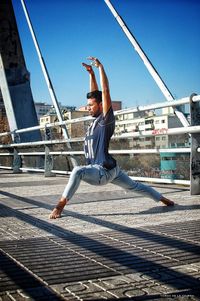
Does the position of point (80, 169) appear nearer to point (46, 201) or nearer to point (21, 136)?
point (46, 201)

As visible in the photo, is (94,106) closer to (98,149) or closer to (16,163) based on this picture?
(98,149)

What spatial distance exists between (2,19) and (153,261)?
13538 millimetres

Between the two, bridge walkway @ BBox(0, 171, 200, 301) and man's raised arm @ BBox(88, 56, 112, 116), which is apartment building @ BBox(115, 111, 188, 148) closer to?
bridge walkway @ BBox(0, 171, 200, 301)

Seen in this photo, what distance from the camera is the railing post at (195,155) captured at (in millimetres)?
5238

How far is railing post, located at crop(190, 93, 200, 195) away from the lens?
5.24 metres

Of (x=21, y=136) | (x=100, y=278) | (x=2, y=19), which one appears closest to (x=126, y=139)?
(x=100, y=278)

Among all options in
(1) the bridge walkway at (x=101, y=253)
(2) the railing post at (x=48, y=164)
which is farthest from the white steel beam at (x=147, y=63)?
(2) the railing post at (x=48, y=164)

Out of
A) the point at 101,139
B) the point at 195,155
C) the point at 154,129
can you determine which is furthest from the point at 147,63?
the point at 101,139

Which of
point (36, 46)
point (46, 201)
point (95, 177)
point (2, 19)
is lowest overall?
point (46, 201)

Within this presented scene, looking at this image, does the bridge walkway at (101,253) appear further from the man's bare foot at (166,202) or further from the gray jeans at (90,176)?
the gray jeans at (90,176)

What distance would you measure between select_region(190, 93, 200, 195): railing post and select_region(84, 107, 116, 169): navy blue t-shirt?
168 centimetres

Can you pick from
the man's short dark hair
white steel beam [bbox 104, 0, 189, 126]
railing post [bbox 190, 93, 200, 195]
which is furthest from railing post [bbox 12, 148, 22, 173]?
the man's short dark hair

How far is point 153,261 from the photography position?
2.25m

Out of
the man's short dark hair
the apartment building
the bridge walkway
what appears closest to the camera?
the bridge walkway
